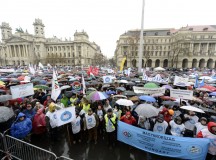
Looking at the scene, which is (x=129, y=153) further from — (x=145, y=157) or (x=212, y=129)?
(x=212, y=129)

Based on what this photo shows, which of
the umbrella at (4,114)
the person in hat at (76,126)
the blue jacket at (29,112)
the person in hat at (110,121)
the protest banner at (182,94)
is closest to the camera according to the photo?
the umbrella at (4,114)

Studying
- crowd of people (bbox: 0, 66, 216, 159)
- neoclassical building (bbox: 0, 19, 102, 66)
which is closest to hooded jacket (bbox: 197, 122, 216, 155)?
crowd of people (bbox: 0, 66, 216, 159)

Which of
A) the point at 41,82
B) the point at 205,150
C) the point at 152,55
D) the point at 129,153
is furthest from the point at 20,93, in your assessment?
the point at 152,55

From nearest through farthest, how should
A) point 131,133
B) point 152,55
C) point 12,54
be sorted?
point 131,133 → point 152,55 → point 12,54

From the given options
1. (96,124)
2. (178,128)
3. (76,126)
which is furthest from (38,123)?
(178,128)

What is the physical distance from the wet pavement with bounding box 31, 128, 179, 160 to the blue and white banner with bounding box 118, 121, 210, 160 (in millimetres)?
722

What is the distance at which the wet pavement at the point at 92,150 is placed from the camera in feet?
15.8

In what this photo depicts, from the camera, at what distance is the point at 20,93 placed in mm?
7000

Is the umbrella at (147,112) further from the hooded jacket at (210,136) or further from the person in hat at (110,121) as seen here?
the hooded jacket at (210,136)

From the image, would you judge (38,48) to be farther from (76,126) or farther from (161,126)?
(161,126)

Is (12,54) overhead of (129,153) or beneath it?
overhead

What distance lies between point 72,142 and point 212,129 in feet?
16.2

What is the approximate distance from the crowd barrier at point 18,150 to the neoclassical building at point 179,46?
54692 millimetres

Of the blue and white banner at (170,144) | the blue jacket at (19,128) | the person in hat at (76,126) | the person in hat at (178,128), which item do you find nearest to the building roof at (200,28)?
the person in hat at (178,128)
